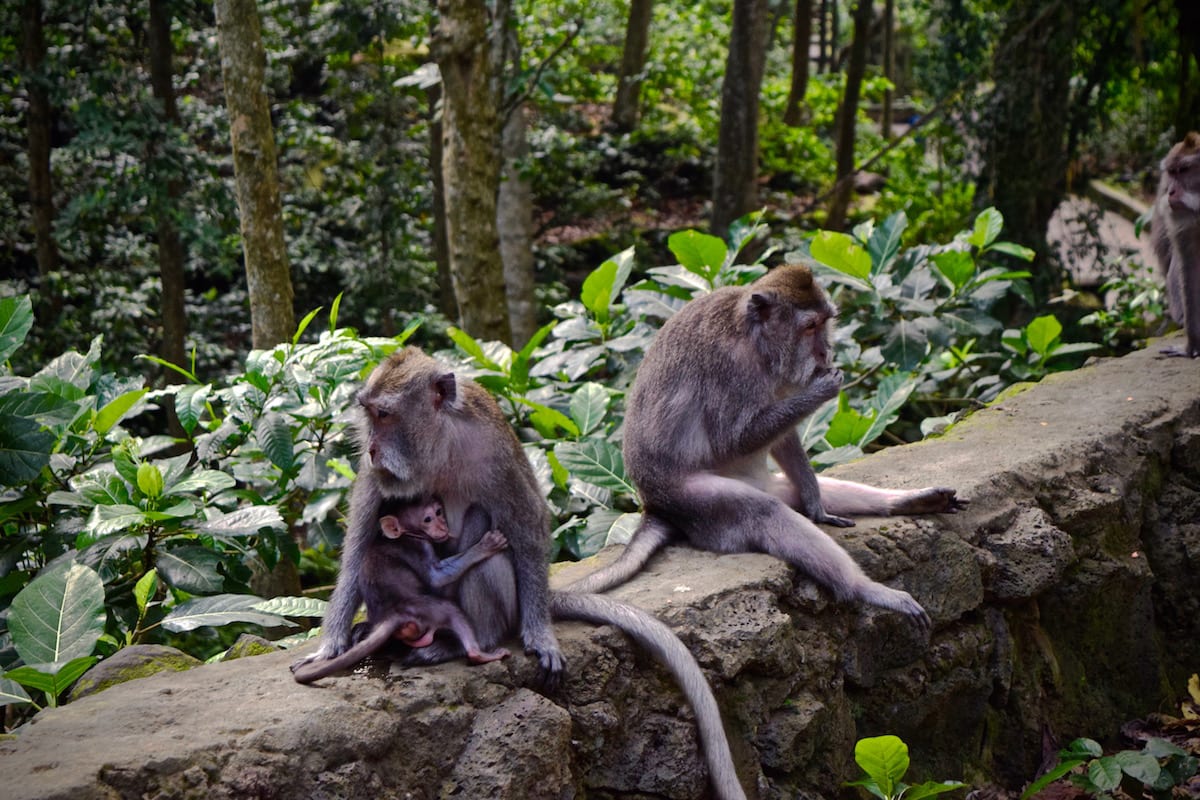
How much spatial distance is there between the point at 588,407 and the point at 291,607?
1.66 m

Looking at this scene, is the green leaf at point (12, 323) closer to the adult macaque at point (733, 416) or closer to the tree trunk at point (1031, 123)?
the adult macaque at point (733, 416)

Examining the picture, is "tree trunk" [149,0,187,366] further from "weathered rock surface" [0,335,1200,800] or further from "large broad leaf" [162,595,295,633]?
"weathered rock surface" [0,335,1200,800]

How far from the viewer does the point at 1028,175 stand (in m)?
9.11

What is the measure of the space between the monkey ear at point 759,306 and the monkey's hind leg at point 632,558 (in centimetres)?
79

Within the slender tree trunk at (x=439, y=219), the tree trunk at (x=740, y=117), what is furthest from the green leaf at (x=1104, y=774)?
the slender tree trunk at (x=439, y=219)

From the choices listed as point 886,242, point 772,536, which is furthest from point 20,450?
point 886,242

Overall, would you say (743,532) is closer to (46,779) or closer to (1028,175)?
(46,779)

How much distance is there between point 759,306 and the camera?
150 inches

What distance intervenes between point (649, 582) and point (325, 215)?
9357 mm

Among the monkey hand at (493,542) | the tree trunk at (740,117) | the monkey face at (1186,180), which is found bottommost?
the monkey hand at (493,542)

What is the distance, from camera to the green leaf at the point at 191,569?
3.84m

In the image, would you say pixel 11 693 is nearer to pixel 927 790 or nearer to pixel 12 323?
pixel 12 323

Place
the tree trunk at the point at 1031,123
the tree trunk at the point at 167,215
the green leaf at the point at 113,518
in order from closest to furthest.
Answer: the green leaf at the point at 113,518 → the tree trunk at the point at 167,215 → the tree trunk at the point at 1031,123

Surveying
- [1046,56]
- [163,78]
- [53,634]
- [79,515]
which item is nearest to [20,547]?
[79,515]
